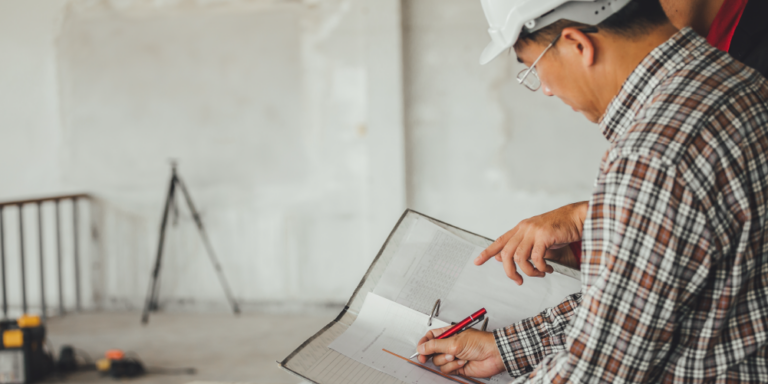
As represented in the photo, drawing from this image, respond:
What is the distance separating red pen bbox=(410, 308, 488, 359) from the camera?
917mm

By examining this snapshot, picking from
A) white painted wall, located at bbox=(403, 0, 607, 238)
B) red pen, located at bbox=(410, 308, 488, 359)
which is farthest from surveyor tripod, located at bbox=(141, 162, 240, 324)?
red pen, located at bbox=(410, 308, 488, 359)

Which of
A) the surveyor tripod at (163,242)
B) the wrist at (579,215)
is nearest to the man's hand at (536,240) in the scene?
the wrist at (579,215)

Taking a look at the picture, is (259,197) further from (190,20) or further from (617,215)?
(617,215)

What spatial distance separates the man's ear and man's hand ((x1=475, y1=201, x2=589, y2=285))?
30 centimetres

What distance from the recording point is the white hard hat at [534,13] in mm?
662

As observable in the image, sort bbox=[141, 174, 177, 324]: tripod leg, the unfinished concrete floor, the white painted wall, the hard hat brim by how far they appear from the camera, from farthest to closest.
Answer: bbox=[141, 174, 177, 324]: tripod leg
the white painted wall
the unfinished concrete floor
the hard hat brim

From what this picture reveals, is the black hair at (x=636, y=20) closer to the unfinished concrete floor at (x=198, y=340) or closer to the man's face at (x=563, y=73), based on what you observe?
the man's face at (x=563, y=73)

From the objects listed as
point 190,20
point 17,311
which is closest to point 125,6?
point 190,20

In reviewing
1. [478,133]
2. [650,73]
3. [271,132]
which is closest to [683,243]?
[650,73]

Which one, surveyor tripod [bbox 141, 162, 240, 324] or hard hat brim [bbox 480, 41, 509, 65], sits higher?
hard hat brim [bbox 480, 41, 509, 65]

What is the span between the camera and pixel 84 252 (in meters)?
4.34

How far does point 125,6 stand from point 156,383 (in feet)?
9.29

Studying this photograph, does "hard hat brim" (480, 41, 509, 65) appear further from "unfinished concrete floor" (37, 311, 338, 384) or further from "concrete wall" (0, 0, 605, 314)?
"concrete wall" (0, 0, 605, 314)

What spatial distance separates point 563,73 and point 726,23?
0.59 meters
